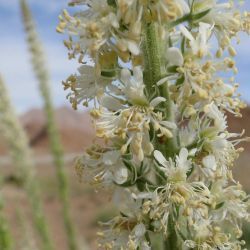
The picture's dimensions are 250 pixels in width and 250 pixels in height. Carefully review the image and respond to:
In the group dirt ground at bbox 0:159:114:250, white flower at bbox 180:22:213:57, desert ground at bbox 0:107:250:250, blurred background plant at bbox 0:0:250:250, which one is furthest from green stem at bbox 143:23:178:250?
dirt ground at bbox 0:159:114:250

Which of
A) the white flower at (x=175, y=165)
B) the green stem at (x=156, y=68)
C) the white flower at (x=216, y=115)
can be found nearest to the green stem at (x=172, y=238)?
Result: the white flower at (x=175, y=165)

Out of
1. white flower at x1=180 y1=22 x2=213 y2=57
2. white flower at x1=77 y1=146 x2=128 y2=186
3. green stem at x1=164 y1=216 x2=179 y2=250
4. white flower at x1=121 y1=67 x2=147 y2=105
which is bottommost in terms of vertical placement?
green stem at x1=164 y1=216 x2=179 y2=250

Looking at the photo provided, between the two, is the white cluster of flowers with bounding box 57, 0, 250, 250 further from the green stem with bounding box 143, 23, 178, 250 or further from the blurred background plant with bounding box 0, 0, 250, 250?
the blurred background plant with bounding box 0, 0, 250, 250

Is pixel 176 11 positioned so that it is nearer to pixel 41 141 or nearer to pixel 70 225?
pixel 70 225

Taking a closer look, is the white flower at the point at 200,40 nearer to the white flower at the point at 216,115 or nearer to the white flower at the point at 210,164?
the white flower at the point at 216,115

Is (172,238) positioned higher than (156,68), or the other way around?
(156,68)

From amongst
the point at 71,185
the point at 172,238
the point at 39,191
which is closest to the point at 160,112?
the point at 172,238

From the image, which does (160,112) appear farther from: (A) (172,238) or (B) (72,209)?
(B) (72,209)
